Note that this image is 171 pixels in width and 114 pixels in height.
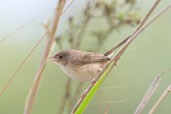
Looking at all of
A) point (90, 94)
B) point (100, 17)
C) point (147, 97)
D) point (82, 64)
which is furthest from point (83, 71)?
point (90, 94)

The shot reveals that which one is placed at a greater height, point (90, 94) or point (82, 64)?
point (90, 94)

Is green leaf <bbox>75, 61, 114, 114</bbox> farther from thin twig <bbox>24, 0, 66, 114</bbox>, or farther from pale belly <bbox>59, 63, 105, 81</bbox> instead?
pale belly <bbox>59, 63, 105, 81</bbox>

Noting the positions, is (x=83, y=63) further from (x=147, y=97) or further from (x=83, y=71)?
(x=147, y=97)

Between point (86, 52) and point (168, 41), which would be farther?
point (168, 41)

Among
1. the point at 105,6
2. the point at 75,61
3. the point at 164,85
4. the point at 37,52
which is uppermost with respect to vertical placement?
the point at 105,6

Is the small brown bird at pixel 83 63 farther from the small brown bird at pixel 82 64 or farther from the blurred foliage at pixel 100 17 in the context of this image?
the blurred foliage at pixel 100 17

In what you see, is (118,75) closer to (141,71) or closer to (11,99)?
(141,71)

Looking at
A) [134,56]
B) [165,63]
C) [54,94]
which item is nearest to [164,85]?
[165,63]
